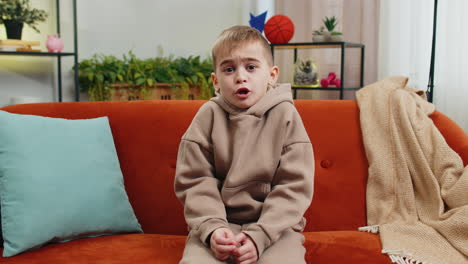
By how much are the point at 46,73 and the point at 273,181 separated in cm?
280

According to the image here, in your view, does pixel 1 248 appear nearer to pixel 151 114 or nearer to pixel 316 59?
pixel 151 114

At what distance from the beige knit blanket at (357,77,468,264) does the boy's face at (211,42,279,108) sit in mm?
A: 565

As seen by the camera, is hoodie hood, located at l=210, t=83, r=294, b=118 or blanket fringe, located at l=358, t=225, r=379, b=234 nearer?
hoodie hood, located at l=210, t=83, r=294, b=118

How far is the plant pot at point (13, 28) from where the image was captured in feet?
10.6

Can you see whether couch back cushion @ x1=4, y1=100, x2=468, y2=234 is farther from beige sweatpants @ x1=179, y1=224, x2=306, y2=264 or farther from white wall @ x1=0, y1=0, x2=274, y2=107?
white wall @ x1=0, y1=0, x2=274, y2=107

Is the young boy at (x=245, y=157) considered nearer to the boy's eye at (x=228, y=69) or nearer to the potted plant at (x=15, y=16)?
the boy's eye at (x=228, y=69)

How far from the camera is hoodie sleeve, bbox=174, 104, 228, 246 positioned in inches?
51.6

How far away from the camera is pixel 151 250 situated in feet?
4.83

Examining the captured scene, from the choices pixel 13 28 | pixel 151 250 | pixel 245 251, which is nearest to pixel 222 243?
pixel 245 251

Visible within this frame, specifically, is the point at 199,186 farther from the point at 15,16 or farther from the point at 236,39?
the point at 15,16

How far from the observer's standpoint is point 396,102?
71.0 inches

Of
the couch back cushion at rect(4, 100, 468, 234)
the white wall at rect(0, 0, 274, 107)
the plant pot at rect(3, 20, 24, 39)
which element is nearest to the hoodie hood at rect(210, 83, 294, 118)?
the couch back cushion at rect(4, 100, 468, 234)

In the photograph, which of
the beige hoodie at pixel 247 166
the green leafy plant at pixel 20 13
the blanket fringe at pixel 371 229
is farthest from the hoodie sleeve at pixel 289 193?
the green leafy plant at pixel 20 13

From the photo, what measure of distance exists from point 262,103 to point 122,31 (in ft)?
9.52
